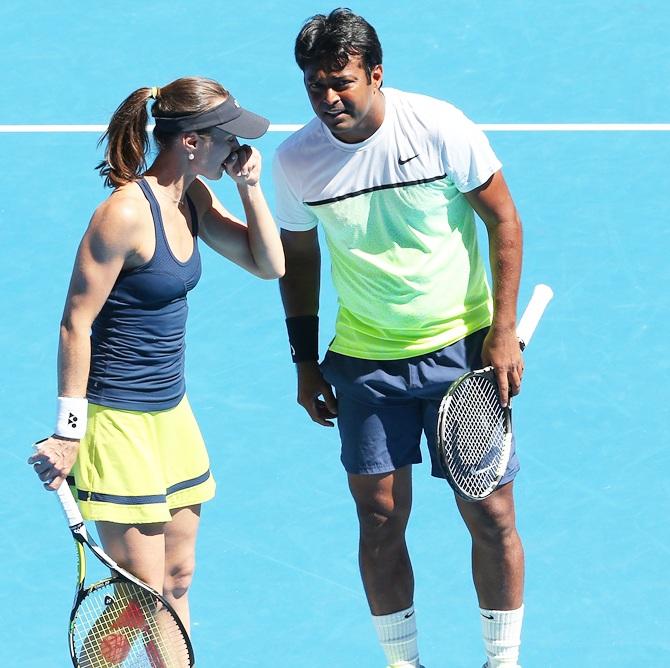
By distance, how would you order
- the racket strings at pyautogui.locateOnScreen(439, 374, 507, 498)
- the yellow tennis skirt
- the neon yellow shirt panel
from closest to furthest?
the yellow tennis skirt
the racket strings at pyautogui.locateOnScreen(439, 374, 507, 498)
the neon yellow shirt panel

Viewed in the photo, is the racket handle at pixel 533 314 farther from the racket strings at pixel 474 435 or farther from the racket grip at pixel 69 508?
the racket grip at pixel 69 508

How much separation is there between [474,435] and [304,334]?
0.74m

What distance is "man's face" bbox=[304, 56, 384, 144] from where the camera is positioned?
15.4 ft

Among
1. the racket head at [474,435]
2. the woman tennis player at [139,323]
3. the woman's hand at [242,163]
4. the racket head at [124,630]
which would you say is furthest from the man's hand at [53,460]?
the racket head at [474,435]

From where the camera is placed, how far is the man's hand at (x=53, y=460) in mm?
4527

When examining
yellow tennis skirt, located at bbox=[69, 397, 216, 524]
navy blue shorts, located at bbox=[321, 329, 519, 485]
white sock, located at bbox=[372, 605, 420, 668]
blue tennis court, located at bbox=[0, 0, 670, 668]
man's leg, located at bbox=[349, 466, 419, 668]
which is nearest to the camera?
yellow tennis skirt, located at bbox=[69, 397, 216, 524]

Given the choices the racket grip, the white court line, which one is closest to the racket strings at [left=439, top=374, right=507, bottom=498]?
the racket grip

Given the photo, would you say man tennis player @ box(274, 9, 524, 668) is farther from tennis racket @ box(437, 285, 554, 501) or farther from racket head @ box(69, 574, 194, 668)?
racket head @ box(69, 574, 194, 668)

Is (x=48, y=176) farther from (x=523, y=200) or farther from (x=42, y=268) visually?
(x=523, y=200)

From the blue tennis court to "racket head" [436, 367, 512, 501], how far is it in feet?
3.34

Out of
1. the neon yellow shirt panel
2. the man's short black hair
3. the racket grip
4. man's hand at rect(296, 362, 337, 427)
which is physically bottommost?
the racket grip

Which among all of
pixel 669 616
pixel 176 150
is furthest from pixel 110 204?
pixel 669 616

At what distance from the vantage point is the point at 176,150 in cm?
468

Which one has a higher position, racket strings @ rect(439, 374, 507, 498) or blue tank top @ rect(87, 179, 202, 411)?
blue tank top @ rect(87, 179, 202, 411)
